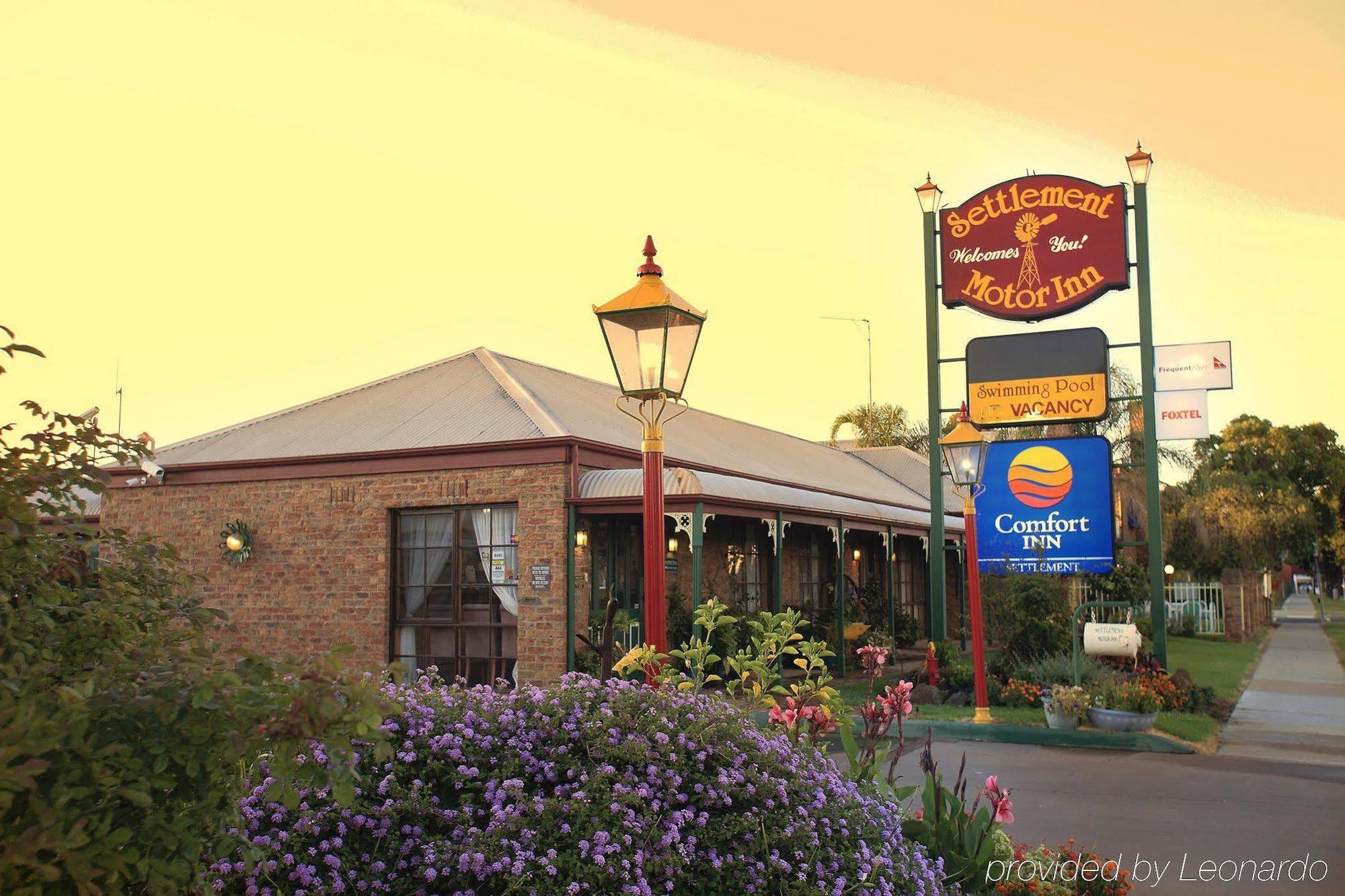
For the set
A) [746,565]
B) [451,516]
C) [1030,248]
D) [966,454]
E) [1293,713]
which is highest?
[1030,248]

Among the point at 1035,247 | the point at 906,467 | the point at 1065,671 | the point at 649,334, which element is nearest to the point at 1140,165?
the point at 1035,247

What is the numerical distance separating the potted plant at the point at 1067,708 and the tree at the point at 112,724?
11.8m

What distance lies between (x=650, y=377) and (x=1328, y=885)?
5234mm

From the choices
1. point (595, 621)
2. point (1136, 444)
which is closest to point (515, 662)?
point (595, 621)

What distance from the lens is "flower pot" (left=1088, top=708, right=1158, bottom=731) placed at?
12.9 metres

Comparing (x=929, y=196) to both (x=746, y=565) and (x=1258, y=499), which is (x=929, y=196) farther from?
(x=1258, y=499)

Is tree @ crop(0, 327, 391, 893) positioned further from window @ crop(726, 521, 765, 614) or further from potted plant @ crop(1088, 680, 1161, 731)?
window @ crop(726, 521, 765, 614)

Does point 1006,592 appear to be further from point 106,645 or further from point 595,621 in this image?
point 106,645

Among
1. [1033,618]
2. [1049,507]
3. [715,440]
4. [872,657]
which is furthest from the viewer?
[715,440]

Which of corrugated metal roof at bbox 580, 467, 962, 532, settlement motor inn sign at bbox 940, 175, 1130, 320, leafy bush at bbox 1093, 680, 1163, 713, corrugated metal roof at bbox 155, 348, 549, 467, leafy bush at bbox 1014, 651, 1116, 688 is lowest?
leafy bush at bbox 1093, 680, 1163, 713

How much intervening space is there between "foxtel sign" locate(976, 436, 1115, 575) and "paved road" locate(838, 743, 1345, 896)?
5435mm

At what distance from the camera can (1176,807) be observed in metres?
9.35

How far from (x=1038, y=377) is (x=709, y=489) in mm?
5675

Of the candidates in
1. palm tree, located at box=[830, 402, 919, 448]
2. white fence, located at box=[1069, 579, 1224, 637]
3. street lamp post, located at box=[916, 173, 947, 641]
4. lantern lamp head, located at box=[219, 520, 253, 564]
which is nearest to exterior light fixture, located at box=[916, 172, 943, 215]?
street lamp post, located at box=[916, 173, 947, 641]
